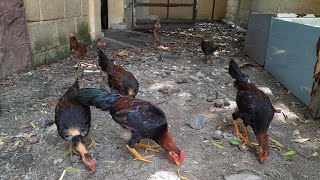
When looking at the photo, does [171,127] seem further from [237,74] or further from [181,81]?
[181,81]

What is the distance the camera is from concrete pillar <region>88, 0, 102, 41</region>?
737 centimetres

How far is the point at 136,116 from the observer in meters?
2.83

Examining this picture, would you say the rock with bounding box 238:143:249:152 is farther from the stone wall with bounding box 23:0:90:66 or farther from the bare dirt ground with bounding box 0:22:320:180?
the stone wall with bounding box 23:0:90:66

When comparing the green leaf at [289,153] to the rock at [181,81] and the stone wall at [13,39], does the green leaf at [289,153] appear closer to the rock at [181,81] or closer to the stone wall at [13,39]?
the rock at [181,81]

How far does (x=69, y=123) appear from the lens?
2.91 m

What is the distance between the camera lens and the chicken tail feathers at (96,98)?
9.29 feet

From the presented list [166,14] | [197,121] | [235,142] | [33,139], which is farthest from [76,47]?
[166,14]

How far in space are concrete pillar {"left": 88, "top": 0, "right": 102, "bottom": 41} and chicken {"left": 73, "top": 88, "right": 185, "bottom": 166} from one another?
4.91m

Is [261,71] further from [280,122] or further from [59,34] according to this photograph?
[59,34]

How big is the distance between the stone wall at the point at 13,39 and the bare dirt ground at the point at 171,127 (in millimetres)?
200

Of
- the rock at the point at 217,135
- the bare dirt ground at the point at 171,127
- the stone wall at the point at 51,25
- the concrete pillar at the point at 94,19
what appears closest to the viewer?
the bare dirt ground at the point at 171,127

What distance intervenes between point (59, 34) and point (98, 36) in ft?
6.19

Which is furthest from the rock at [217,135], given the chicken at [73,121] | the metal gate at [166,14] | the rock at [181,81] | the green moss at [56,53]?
the metal gate at [166,14]

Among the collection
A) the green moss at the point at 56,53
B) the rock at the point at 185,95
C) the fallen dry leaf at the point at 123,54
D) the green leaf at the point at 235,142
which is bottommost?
the green leaf at the point at 235,142
